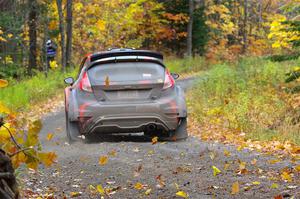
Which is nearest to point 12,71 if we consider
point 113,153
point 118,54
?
point 118,54

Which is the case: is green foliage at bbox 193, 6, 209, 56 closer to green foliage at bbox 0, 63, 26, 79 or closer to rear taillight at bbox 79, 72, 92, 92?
green foliage at bbox 0, 63, 26, 79

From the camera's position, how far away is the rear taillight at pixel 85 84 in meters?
10.5

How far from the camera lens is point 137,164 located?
27.0 ft

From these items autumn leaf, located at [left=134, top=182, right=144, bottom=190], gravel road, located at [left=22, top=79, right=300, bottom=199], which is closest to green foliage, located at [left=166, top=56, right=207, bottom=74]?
gravel road, located at [left=22, top=79, right=300, bottom=199]

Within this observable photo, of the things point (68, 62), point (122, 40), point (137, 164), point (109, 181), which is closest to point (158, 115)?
point (137, 164)

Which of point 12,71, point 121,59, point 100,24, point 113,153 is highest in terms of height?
point 121,59

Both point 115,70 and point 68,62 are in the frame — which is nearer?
point 115,70

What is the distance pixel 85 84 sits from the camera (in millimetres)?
10578

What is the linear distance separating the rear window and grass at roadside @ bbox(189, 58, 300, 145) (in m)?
2.27

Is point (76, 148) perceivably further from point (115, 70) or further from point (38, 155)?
point (38, 155)

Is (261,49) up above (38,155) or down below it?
below

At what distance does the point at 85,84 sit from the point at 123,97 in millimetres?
734

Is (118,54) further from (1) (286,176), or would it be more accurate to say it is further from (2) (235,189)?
(2) (235,189)

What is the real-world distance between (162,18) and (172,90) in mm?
32307
